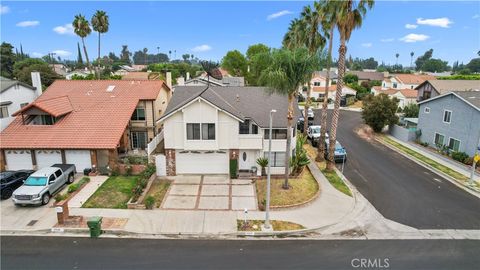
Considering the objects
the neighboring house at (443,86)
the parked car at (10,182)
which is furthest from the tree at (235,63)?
the parked car at (10,182)

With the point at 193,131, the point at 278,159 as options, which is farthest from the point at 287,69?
the point at 193,131

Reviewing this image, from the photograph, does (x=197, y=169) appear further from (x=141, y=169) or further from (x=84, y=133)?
(x=84, y=133)

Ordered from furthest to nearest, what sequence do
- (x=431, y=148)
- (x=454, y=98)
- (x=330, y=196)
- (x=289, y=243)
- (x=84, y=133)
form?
(x=431, y=148) < (x=454, y=98) < (x=84, y=133) < (x=330, y=196) < (x=289, y=243)

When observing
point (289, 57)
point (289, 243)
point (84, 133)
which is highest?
point (289, 57)

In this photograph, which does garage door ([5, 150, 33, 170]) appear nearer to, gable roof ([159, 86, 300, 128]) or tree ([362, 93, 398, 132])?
gable roof ([159, 86, 300, 128])

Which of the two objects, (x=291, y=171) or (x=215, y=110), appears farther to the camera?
(x=291, y=171)

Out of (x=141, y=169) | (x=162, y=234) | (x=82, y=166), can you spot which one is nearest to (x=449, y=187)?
(x=162, y=234)

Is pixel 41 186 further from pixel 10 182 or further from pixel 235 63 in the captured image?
pixel 235 63

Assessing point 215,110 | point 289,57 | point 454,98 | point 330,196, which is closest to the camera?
point 289,57
